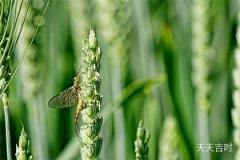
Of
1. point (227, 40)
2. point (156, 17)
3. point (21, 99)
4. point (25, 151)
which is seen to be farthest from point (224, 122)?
point (25, 151)

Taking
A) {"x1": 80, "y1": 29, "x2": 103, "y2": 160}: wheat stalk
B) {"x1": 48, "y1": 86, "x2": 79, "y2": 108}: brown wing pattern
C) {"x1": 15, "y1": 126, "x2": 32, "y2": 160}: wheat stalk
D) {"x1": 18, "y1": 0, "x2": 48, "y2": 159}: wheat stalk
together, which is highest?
{"x1": 18, "y1": 0, "x2": 48, "y2": 159}: wheat stalk

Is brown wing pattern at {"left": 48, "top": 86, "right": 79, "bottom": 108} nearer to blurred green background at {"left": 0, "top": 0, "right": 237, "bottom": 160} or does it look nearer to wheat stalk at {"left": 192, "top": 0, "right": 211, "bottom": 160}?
blurred green background at {"left": 0, "top": 0, "right": 237, "bottom": 160}

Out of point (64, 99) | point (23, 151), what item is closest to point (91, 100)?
point (23, 151)

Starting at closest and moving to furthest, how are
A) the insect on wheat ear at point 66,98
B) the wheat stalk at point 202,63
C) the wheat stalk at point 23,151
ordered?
the wheat stalk at point 23,151
the insect on wheat ear at point 66,98
the wheat stalk at point 202,63

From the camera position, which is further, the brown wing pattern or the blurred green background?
the blurred green background

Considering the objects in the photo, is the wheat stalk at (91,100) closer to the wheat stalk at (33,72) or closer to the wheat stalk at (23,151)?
the wheat stalk at (23,151)

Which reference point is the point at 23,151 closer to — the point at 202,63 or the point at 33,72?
the point at 33,72

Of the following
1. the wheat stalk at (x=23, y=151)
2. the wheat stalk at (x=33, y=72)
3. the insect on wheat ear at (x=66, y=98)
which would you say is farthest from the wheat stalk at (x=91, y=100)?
the wheat stalk at (x=33, y=72)

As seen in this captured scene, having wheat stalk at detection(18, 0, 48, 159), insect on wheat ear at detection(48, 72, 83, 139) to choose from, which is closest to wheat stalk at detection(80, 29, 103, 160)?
insect on wheat ear at detection(48, 72, 83, 139)
